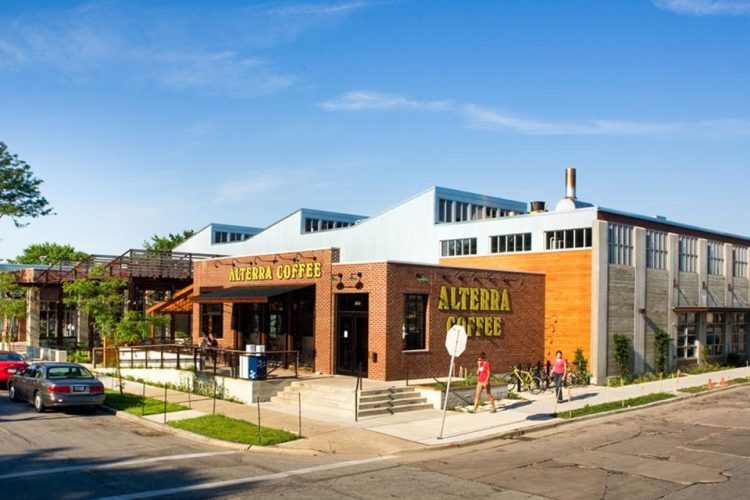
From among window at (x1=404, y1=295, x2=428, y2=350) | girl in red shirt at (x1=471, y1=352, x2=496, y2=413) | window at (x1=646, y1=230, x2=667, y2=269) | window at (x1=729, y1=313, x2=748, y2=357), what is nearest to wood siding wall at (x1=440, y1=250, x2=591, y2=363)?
window at (x1=646, y1=230, x2=667, y2=269)

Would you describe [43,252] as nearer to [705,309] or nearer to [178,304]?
[178,304]

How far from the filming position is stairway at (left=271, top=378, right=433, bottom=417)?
22281 millimetres

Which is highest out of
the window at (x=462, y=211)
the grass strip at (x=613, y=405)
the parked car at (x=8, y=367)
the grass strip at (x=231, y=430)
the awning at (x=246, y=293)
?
the window at (x=462, y=211)

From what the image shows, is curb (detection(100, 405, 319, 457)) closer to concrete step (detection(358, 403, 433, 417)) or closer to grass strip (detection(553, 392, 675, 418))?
concrete step (detection(358, 403, 433, 417))

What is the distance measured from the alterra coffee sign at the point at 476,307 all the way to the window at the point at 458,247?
6575 mm

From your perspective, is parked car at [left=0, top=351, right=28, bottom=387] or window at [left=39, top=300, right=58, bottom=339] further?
window at [left=39, top=300, right=58, bottom=339]

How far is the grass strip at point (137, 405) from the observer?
2239 cm

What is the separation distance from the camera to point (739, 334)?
142 ft

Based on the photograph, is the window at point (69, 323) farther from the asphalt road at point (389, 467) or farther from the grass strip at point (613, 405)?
the grass strip at point (613, 405)

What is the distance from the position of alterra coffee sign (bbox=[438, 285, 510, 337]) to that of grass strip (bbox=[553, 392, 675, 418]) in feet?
20.6

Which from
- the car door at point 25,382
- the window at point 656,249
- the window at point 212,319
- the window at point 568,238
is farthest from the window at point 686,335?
the car door at point 25,382

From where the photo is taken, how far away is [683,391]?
28828 millimetres

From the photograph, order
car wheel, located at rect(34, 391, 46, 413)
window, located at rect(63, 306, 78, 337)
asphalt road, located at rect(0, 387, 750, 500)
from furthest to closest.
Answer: window, located at rect(63, 306, 78, 337), car wheel, located at rect(34, 391, 46, 413), asphalt road, located at rect(0, 387, 750, 500)

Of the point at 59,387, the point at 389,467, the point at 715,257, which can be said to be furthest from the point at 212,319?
the point at 715,257
